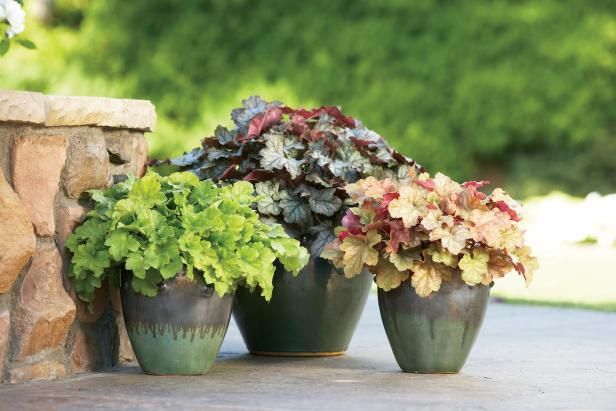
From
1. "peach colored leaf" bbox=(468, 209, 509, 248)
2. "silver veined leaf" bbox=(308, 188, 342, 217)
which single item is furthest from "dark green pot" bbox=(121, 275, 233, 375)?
"peach colored leaf" bbox=(468, 209, 509, 248)

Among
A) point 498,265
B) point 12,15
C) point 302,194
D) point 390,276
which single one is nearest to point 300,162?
point 302,194

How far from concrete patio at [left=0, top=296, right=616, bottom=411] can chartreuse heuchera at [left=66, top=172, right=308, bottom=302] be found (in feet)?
1.10

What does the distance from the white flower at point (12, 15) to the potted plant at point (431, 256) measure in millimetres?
1403

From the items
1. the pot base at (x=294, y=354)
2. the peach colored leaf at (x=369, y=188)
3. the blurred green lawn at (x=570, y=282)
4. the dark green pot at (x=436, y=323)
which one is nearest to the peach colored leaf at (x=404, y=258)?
the dark green pot at (x=436, y=323)

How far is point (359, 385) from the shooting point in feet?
11.6

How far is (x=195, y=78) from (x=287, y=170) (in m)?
8.58

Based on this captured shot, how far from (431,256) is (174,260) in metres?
0.88

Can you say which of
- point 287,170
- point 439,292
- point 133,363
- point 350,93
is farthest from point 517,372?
point 350,93

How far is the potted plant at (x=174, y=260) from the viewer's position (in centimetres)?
359

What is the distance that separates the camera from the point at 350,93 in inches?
482

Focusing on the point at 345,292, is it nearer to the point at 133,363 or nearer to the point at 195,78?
the point at 133,363

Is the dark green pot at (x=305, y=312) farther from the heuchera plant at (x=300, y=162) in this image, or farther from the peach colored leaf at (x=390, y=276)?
the peach colored leaf at (x=390, y=276)

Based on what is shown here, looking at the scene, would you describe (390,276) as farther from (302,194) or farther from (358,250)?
(302,194)

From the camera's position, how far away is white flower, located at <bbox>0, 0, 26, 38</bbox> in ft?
12.9
